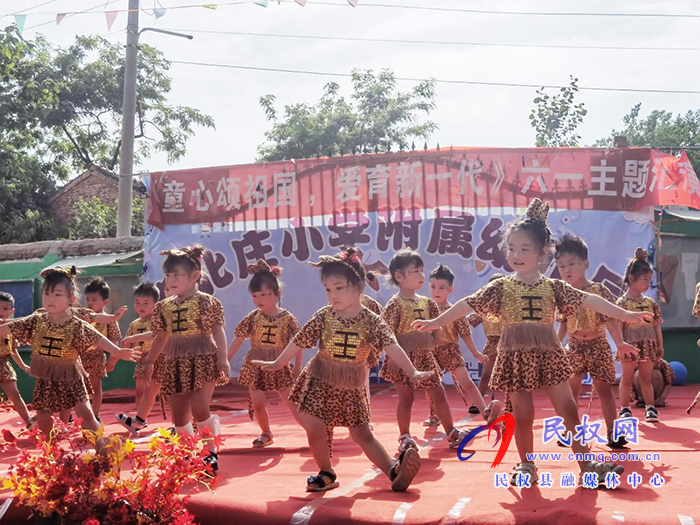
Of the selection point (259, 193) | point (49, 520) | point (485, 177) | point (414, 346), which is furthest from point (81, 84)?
point (49, 520)

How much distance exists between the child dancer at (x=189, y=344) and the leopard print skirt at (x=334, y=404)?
3.06ft

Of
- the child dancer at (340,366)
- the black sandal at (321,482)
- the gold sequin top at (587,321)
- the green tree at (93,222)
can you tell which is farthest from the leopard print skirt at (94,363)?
the green tree at (93,222)

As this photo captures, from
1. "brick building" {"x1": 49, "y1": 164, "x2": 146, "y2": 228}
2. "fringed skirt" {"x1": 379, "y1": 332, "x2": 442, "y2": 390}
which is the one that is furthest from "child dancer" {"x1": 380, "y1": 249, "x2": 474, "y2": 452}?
"brick building" {"x1": 49, "y1": 164, "x2": 146, "y2": 228}

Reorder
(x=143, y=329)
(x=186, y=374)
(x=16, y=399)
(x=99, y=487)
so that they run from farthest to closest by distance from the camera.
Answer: (x=143, y=329)
(x=16, y=399)
(x=186, y=374)
(x=99, y=487)

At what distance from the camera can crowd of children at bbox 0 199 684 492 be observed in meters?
4.25

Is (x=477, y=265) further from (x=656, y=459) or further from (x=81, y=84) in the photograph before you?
(x=81, y=84)

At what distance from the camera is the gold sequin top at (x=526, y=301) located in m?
4.27

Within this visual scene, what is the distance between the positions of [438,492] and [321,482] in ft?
2.05

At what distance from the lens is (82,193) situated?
22484 mm

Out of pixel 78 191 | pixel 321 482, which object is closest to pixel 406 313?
pixel 321 482

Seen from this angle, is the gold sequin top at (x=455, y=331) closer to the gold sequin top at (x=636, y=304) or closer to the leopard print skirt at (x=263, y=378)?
the gold sequin top at (x=636, y=304)

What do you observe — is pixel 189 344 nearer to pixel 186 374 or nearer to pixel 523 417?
pixel 186 374

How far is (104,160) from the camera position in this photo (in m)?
23.8

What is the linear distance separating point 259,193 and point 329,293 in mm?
5985
